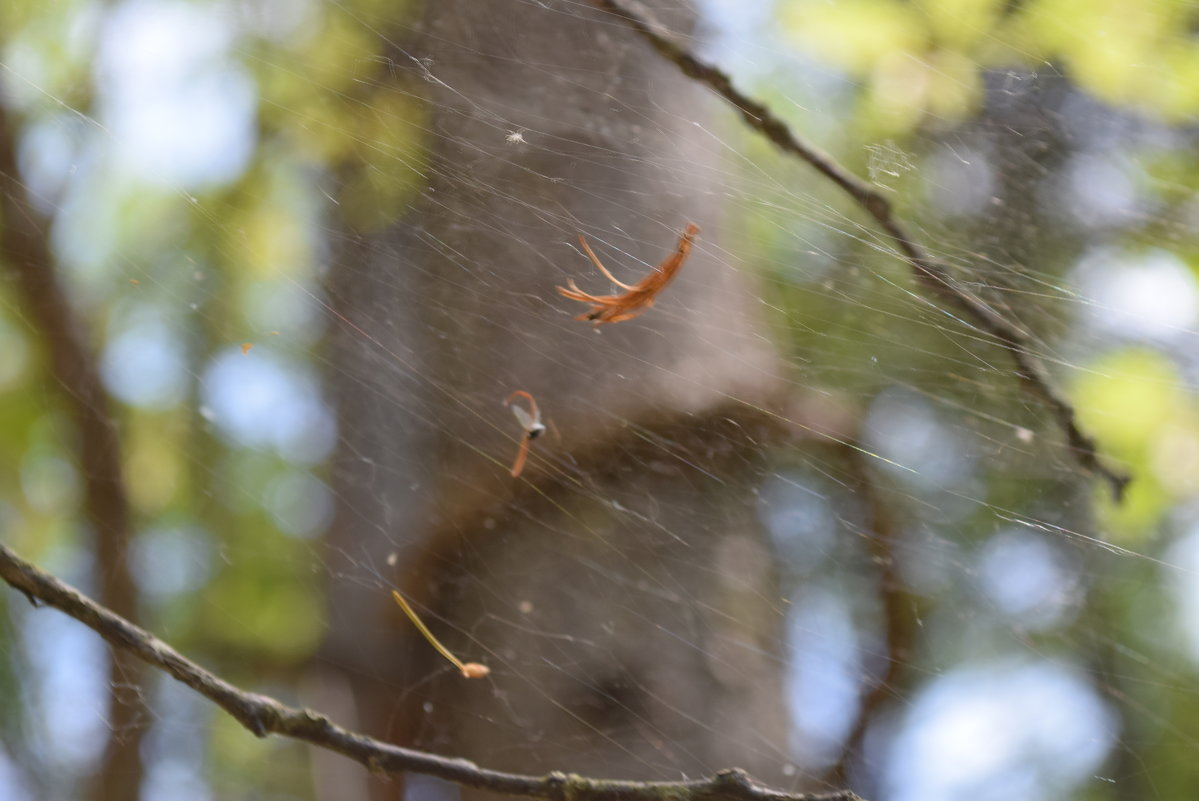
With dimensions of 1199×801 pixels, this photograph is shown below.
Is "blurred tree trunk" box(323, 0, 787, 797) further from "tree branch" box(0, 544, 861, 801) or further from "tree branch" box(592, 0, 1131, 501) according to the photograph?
"tree branch" box(0, 544, 861, 801)

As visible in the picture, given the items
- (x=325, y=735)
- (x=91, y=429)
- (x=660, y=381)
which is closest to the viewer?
(x=325, y=735)

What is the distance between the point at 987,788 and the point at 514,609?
661mm

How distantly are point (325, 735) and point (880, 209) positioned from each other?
1.88 feet

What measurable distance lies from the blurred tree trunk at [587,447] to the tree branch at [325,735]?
0.43 metres

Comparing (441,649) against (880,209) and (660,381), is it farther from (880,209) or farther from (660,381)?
(880,209)

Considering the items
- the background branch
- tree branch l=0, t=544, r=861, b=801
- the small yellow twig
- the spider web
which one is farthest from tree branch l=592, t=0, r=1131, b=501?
the background branch

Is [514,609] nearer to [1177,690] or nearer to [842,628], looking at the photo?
[842,628]

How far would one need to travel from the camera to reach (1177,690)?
1.29m

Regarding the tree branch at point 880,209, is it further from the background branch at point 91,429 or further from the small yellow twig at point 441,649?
the background branch at point 91,429

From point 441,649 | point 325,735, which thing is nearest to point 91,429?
point 441,649

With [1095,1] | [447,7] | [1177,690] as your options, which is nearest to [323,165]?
[447,7]

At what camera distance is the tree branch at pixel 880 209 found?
2.29 feet

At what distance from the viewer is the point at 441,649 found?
0.91m

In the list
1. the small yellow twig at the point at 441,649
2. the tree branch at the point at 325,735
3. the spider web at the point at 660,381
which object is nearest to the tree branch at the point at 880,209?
the spider web at the point at 660,381
